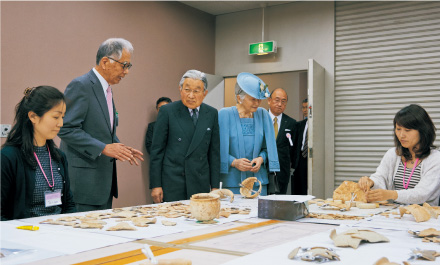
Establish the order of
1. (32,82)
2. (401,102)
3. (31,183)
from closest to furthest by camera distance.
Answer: (31,183)
(32,82)
(401,102)

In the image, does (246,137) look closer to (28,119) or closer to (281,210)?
(281,210)

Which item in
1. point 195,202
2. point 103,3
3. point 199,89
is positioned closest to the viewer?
point 195,202

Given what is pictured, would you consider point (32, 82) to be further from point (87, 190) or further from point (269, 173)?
point (269, 173)

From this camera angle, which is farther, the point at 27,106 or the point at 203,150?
the point at 203,150

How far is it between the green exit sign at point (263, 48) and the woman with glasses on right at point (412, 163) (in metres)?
3.54

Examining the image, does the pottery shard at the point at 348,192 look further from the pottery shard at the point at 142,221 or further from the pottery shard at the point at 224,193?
the pottery shard at the point at 142,221

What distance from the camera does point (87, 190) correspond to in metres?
2.54

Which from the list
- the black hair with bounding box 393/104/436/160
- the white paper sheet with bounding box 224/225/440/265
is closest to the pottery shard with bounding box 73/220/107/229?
the white paper sheet with bounding box 224/225/440/265

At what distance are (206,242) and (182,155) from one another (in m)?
1.57

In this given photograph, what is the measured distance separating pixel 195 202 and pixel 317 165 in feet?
12.6

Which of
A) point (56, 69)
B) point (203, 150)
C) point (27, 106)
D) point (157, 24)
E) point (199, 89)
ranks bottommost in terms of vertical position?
point (203, 150)

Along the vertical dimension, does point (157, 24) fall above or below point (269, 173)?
above

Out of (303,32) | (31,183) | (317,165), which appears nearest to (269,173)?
(31,183)

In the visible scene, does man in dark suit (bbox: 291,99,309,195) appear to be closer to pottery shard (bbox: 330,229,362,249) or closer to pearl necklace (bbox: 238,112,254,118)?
pearl necklace (bbox: 238,112,254,118)
